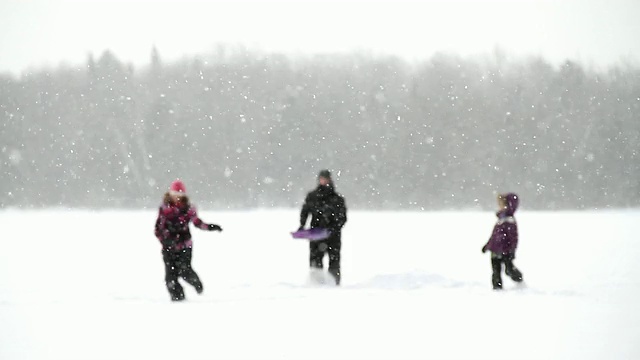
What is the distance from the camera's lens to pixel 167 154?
6762cm

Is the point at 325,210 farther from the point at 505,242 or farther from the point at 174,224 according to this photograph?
the point at 505,242

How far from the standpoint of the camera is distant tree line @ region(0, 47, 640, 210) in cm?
6462

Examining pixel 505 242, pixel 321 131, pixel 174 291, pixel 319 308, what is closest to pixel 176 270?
pixel 174 291

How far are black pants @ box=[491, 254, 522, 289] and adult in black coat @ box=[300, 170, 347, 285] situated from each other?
7.68ft

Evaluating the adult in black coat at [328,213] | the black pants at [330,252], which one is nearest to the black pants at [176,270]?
the adult in black coat at [328,213]

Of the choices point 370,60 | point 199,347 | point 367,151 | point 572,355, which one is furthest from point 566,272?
point 370,60

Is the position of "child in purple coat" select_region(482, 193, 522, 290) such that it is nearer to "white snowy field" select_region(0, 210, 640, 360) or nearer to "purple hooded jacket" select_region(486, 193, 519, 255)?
"purple hooded jacket" select_region(486, 193, 519, 255)

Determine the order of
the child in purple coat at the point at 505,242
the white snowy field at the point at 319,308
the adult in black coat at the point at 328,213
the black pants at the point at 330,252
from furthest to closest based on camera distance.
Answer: the black pants at the point at 330,252 → the adult in black coat at the point at 328,213 → the child in purple coat at the point at 505,242 → the white snowy field at the point at 319,308

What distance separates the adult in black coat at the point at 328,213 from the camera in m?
12.0

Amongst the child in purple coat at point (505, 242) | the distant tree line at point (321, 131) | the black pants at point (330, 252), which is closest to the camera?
the child in purple coat at point (505, 242)

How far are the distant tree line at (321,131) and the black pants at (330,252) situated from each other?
166 ft

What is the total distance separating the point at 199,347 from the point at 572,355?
3361mm

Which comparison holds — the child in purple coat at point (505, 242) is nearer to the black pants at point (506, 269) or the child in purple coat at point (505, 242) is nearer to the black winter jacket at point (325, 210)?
the black pants at point (506, 269)

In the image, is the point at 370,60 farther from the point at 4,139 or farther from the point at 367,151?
the point at 4,139
